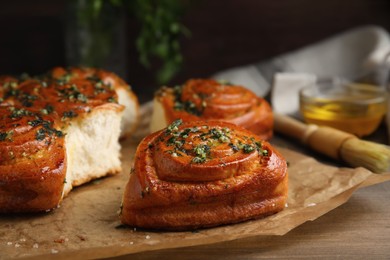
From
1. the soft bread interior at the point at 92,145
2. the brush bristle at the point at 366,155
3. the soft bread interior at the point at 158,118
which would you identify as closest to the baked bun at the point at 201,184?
the soft bread interior at the point at 92,145

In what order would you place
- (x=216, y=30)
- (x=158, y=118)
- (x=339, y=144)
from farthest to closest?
(x=216, y=30) → (x=158, y=118) → (x=339, y=144)

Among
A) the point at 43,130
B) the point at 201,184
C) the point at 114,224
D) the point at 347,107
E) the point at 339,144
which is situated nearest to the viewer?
the point at 201,184

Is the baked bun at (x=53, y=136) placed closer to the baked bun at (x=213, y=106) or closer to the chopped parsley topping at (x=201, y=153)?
the baked bun at (x=213, y=106)

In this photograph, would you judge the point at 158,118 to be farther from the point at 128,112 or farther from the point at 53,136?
the point at 53,136

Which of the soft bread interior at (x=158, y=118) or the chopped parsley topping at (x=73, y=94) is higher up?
the chopped parsley topping at (x=73, y=94)

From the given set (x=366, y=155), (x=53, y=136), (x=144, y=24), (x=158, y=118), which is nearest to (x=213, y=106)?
(x=158, y=118)

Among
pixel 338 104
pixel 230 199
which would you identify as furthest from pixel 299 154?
pixel 230 199
